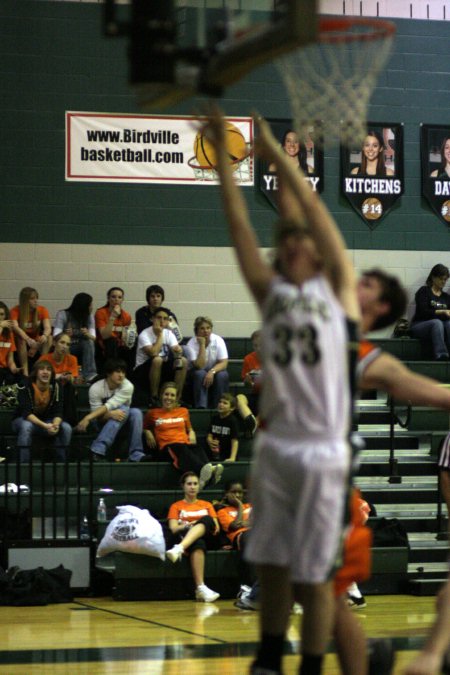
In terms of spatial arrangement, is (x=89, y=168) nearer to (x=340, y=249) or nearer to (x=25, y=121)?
(x=25, y=121)

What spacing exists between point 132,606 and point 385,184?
7.87 metres

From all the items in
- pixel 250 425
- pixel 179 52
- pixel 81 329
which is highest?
pixel 179 52

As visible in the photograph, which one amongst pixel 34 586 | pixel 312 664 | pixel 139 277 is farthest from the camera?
pixel 139 277

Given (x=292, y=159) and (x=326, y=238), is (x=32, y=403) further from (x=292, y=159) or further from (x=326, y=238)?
(x=326, y=238)

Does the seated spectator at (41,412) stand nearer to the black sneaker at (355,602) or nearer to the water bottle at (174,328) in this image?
the water bottle at (174,328)

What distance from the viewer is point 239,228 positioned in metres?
4.62

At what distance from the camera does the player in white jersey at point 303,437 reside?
422 centimetres

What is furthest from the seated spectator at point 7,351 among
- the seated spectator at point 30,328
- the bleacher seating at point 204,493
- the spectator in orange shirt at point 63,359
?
the bleacher seating at point 204,493

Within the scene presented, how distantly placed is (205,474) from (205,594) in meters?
1.62

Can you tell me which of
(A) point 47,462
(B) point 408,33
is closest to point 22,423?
(A) point 47,462

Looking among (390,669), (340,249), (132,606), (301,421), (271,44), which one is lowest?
(132,606)

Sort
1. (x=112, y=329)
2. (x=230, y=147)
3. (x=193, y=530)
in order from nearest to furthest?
(x=193, y=530)
(x=112, y=329)
(x=230, y=147)

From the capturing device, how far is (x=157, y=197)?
51.4 ft

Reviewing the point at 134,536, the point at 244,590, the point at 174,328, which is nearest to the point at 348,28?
the point at 244,590
